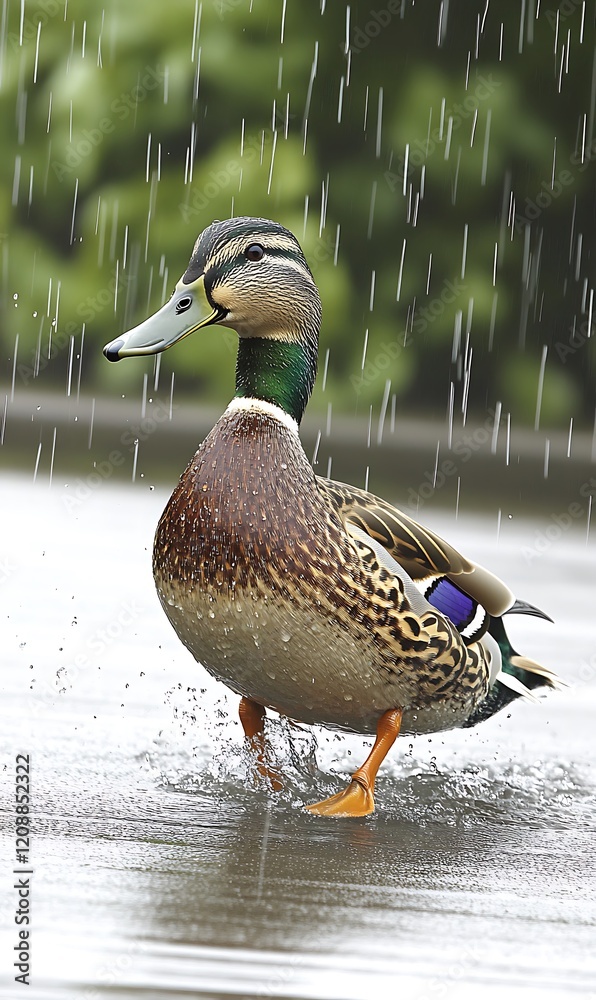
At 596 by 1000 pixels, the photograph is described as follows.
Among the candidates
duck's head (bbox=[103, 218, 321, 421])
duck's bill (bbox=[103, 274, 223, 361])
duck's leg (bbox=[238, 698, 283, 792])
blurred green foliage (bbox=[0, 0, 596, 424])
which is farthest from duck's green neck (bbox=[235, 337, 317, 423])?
blurred green foliage (bbox=[0, 0, 596, 424])

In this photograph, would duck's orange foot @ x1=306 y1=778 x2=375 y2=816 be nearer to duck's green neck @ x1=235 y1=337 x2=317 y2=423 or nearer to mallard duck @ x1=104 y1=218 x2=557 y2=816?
mallard duck @ x1=104 y1=218 x2=557 y2=816

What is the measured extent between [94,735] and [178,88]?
510 inches

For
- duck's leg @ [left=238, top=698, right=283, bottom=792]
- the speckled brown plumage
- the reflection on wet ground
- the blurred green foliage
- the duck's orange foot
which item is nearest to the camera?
the reflection on wet ground

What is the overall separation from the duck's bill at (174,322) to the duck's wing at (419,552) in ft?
1.68

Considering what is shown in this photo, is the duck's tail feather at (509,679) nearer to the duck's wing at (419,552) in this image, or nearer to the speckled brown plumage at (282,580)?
the duck's wing at (419,552)

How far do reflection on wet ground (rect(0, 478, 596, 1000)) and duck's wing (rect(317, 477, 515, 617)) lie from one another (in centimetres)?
53

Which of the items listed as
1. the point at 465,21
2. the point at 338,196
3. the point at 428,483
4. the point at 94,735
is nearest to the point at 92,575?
the point at 94,735

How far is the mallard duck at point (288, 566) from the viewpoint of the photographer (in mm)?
3555

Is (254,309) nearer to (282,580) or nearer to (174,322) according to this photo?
(174,322)

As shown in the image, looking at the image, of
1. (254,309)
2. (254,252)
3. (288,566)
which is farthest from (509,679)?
(254,252)

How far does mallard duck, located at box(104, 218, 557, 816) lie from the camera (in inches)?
140

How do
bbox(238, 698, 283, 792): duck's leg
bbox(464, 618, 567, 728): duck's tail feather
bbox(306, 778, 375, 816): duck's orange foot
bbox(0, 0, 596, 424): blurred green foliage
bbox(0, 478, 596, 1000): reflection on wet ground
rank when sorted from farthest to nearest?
bbox(0, 0, 596, 424): blurred green foliage < bbox(464, 618, 567, 728): duck's tail feather < bbox(238, 698, 283, 792): duck's leg < bbox(306, 778, 375, 816): duck's orange foot < bbox(0, 478, 596, 1000): reflection on wet ground

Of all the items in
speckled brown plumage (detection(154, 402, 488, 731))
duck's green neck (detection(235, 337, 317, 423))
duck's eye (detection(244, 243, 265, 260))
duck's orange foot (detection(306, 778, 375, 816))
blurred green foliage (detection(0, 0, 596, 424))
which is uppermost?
blurred green foliage (detection(0, 0, 596, 424))

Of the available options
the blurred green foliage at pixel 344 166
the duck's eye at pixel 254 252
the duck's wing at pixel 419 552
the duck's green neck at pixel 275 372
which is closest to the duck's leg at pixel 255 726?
the duck's wing at pixel 419 552
